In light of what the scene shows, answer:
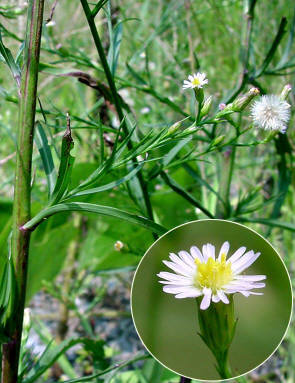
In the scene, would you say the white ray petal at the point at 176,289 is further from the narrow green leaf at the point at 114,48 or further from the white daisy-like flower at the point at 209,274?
the narrow green leaf at the point at 114,48

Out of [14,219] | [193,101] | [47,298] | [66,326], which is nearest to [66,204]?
[14,219]

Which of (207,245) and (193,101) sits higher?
(193,101)

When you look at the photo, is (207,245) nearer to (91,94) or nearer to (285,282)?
(285,282)

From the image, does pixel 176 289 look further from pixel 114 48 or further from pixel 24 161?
pixel 114 48

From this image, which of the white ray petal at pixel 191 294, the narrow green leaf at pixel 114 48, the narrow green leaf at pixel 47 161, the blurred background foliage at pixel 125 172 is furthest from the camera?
the blurred background foliage at pixel 125 172

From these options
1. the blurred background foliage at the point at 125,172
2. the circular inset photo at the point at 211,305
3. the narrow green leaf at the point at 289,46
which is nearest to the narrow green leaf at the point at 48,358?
the blurred background foliage at the point at 125,172
